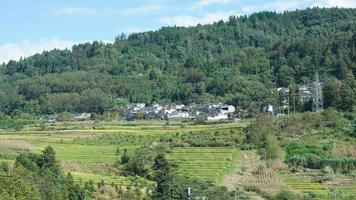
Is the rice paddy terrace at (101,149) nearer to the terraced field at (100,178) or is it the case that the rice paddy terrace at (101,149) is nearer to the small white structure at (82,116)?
the terraced field at (100,178)

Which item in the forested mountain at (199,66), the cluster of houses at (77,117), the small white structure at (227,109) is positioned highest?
the forested mountain at (199,66)

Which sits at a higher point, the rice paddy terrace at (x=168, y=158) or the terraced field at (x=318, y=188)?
the rice paddy terrace at (x=168, y=158)

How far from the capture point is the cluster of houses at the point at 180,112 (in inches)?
2447

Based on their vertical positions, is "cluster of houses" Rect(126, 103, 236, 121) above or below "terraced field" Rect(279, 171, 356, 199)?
above

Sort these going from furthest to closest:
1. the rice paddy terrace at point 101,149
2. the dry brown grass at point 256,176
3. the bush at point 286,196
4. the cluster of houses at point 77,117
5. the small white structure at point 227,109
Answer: the cluster of houses at point 77,117 < the small white structure at point 227,109 < the rice paddy terrace at point 101,149 < the dry brown grass at point 256,176 < the bush at point 286,196

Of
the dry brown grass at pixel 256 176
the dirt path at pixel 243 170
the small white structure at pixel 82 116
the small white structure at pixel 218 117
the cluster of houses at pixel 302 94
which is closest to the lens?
the dry brown grass at pixel 256 176

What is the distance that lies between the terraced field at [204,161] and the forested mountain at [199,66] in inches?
543

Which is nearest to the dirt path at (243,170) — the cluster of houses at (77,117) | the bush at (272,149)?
the bush at (272,149)

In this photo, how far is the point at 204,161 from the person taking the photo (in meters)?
35.0

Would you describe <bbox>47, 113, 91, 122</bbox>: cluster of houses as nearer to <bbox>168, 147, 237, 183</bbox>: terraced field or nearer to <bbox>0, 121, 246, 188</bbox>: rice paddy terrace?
<bbox>0, 121, 246, 188</bbox>: rice paddy terrace

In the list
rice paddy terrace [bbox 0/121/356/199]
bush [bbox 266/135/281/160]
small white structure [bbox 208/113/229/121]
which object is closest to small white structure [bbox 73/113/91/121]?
small white structure [bbox 208/113/229/121]

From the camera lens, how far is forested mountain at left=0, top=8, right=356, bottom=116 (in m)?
69.4

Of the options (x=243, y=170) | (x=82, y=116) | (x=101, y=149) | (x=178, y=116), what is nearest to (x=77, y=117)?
(x=82, y=116)

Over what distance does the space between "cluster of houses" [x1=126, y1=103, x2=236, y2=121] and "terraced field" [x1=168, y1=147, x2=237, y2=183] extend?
21.0 m
